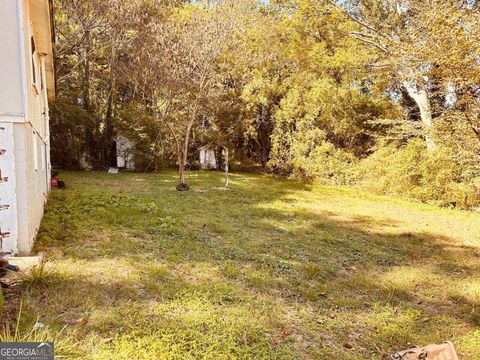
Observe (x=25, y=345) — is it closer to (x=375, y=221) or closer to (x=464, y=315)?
(x=464, y=315)

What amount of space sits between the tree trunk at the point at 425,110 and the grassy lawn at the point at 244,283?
3.26 m

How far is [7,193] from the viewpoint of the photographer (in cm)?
389

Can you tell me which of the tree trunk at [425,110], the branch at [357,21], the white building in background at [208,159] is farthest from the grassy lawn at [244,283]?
the white building in background at [208,159]

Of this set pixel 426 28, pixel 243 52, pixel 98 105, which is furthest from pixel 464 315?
pixel 98 105

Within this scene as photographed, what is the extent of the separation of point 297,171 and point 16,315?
12.4 metres

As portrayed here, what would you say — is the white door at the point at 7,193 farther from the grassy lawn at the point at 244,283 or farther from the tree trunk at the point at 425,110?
the tree trunk at the point at 425,110

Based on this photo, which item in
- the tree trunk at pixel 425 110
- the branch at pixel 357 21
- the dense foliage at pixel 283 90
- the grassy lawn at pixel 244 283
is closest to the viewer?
the grassy lawn at pixel 244 283

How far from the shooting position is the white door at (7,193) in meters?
3.86

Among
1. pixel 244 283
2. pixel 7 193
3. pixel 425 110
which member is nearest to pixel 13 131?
pixel 7 193

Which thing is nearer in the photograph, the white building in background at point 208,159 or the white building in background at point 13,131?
the white building in background at point 13,131

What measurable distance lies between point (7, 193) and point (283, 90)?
12.6m

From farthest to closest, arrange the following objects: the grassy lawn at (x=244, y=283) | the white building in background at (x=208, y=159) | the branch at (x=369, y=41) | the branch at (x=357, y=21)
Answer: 1. the white building in background at (x=208, y=159)
2. the branch at (x=357, y=21)
3. the branch at (x=369, y=41)
4. the grassy lawn at (x=244, y=283)

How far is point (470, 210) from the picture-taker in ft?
31.1

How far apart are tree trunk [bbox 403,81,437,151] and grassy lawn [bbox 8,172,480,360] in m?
3.26
